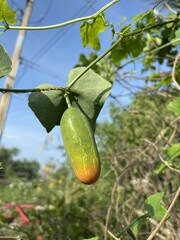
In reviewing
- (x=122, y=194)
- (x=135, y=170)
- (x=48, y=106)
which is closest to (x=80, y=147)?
(x=48, y=106)

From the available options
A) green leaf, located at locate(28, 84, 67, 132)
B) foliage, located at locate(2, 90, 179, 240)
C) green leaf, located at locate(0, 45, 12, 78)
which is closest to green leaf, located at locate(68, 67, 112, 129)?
green leaf, located at locate(28, 84, 67, 132)

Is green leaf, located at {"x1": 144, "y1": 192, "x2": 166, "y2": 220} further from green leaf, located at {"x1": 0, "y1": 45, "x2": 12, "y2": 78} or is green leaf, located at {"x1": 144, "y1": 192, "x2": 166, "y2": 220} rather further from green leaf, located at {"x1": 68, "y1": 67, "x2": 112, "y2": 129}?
green leaf, located at {"x1": 0, "y1": 45, "x2": 12, "y2": 78}

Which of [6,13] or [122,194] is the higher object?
[6,13]

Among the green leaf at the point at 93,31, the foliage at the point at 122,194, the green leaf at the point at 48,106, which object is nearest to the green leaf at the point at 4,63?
the green leaf at the point at 48,106

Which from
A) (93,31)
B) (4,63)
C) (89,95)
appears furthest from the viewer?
(93,31)

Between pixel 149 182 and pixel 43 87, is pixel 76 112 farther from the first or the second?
pixel 149 182

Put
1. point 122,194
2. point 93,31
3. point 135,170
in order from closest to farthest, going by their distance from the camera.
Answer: point 93,31 → point 135,170 → point 122,194

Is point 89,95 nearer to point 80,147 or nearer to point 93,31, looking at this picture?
point 80,147

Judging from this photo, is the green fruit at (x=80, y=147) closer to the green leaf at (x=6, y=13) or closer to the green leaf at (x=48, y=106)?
the green leaf at (x=48, y=106)
